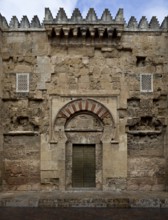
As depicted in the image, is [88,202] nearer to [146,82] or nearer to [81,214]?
[81,214]

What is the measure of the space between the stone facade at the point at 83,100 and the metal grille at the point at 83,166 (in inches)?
5.8

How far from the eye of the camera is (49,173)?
1223 cm

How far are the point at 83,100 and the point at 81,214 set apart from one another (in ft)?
15.2

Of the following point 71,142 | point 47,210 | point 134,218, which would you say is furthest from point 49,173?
point 134,218

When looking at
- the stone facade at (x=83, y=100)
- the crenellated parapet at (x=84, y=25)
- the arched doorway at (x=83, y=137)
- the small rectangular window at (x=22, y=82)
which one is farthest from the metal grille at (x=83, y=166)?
the crenellated parapet at (x=84, y=25)

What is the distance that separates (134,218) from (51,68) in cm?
613

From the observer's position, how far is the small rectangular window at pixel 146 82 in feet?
41.3

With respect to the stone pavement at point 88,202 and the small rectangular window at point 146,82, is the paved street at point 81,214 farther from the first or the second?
the small rectangular window at point 146,82

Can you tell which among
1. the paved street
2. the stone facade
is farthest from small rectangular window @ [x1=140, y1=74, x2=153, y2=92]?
the paved street

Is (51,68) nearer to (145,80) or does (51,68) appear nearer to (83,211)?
(145,80)

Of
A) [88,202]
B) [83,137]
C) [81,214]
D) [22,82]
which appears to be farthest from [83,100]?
[81,214]

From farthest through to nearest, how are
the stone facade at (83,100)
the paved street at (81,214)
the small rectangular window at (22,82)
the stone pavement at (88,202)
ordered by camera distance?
the small rectangular window at (22,82) < the stone facade at (83,100) < the stone pavement at (88,202) < the paved street at (81,214)

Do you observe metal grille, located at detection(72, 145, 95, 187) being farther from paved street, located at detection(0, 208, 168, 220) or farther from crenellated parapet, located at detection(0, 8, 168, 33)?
crenellated parapet, located at detection(0, 8, 168, 33)

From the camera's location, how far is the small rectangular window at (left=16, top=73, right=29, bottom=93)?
41.2 feet
